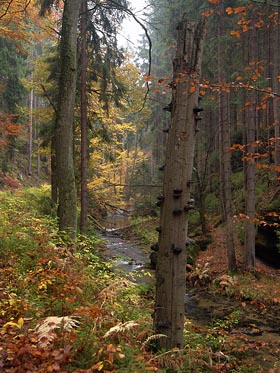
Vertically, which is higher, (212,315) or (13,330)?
(13,330)

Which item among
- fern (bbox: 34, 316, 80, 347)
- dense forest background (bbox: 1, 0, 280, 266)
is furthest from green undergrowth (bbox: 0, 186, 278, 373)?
dense forest background (bbox: 1, 0, 280, 266)

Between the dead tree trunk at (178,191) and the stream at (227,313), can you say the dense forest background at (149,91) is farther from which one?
the stream at (227,313)

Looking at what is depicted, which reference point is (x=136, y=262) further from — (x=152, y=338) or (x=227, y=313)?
(x=152, y=338)

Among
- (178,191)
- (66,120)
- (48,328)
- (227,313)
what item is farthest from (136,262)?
(48,328)

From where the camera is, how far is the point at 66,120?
7246mm

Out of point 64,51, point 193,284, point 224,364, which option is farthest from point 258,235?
point 64,51

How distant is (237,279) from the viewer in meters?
11.7

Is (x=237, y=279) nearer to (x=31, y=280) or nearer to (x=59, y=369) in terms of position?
(x=31, y=280)

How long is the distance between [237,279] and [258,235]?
105 inches

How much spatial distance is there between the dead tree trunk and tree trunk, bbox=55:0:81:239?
11.6ft

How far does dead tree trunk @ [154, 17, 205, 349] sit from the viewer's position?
13.4 ft

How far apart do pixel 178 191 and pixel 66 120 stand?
4085 millimetres

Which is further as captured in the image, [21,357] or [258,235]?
[258,235]

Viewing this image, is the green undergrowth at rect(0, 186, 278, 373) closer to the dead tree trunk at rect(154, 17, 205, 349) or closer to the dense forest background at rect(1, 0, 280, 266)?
the dead tree trunk at rect(154, 17, 205, 349)
